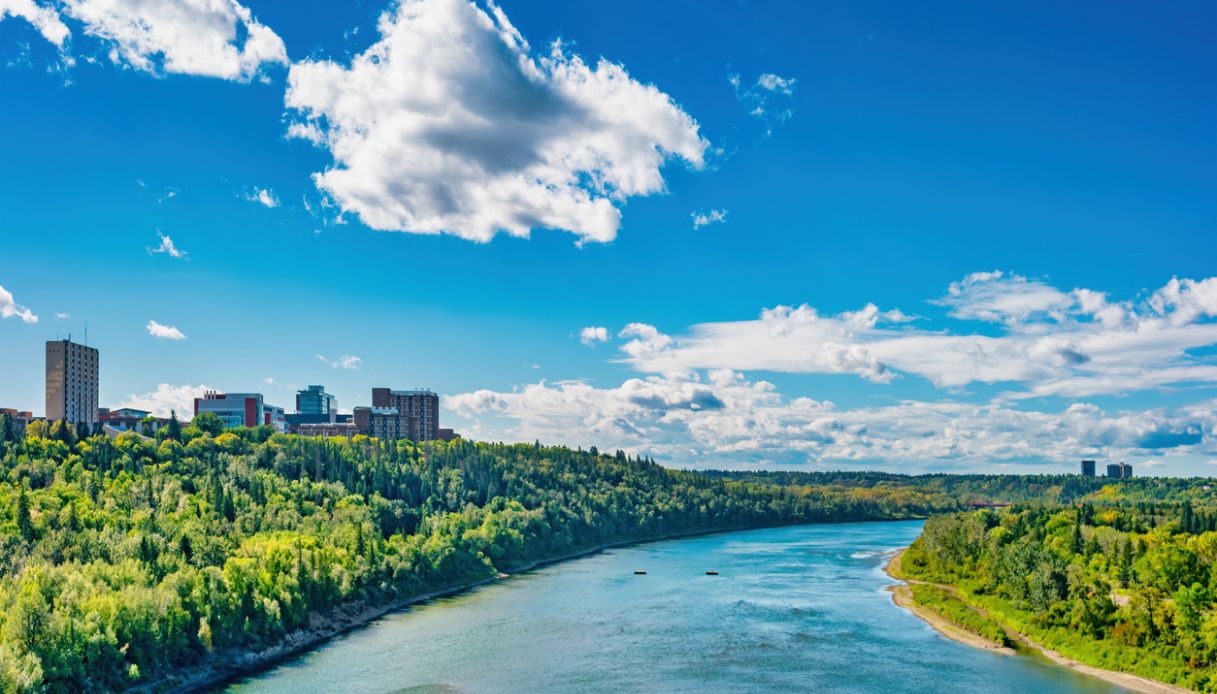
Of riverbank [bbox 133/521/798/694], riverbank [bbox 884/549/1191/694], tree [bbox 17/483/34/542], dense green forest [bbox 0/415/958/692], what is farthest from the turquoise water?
tree [bbox 17/483/34/542]

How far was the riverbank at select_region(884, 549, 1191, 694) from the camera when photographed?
204 ft

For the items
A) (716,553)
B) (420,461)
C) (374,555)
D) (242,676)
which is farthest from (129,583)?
(420,461)

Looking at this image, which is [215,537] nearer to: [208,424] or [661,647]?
[661,647]

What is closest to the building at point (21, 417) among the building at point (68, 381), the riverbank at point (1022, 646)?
the building at point (68, 381)

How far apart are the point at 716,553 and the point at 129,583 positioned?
4140 inches

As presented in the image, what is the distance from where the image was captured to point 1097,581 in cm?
7756

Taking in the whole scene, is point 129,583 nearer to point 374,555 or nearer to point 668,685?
point 374,555

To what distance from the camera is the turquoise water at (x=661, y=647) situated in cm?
6381

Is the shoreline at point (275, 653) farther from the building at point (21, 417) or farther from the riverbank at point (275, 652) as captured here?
the building at point (21, 417)

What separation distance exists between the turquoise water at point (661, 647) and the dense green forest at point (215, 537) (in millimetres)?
5608

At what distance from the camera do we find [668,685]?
62875 millimetres

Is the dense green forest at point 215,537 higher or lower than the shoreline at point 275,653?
higher

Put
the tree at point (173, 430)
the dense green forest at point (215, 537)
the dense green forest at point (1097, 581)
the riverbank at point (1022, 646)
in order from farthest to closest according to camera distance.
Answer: the tree at point (173, 430) < the dense green forest at point (1097, 581) < the riverbank at point (1022, 646) < the dense green forest at point (215, 537)

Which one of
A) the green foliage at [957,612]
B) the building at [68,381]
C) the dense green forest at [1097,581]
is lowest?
the green foliage at [957,612]
